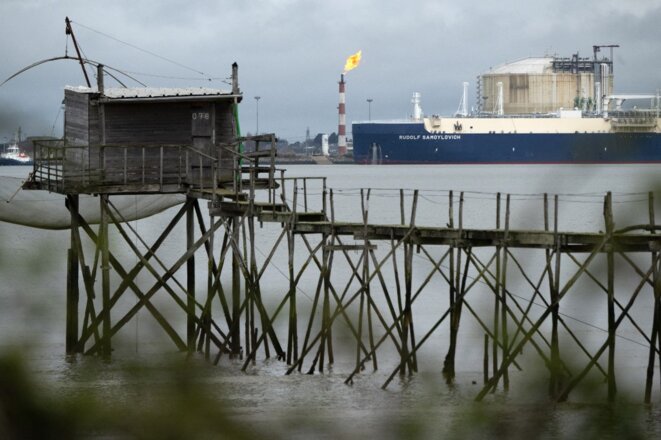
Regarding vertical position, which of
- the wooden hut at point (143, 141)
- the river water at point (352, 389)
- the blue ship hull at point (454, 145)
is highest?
the blue ship hull at point (454, 145)

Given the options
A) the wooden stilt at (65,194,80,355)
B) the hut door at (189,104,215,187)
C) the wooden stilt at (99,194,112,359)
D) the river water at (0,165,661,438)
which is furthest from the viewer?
the hut door at (189,104,215,187)

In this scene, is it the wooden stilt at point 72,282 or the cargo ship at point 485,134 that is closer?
the wooden stilt at point 72,282

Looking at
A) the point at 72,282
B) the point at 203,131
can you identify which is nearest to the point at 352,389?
the point at 203,131

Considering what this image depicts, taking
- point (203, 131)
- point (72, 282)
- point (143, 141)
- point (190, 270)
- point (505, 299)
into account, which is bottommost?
point (72, 282)

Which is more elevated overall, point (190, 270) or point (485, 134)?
point (485, 134)

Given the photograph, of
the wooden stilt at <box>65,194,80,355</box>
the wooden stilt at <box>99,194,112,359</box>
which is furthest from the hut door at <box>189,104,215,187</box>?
the wooden stilt at <box>65,194,80,355</box>

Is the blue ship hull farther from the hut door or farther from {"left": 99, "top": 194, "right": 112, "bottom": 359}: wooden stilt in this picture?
{"left": 99, "top": 194, "right": 112, "bottom": 359}: wooden stilt

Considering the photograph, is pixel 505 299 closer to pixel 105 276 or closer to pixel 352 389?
pixel 352 389

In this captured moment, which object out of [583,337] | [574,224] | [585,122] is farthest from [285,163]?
[583,337]

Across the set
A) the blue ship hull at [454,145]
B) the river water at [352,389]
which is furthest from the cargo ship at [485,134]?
the river water at [352,389]

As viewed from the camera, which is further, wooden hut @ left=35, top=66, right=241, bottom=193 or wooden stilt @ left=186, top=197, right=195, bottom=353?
wooden stilt @ left=186, top=197, right=195, bottom=353

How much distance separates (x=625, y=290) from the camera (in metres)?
29.1

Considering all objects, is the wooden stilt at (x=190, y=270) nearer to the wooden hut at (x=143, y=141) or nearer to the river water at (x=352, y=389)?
the wooden hut at (x=143, y=141)

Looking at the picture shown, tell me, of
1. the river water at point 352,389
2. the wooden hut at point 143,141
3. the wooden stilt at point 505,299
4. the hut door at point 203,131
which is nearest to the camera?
the river water at point 352,389
